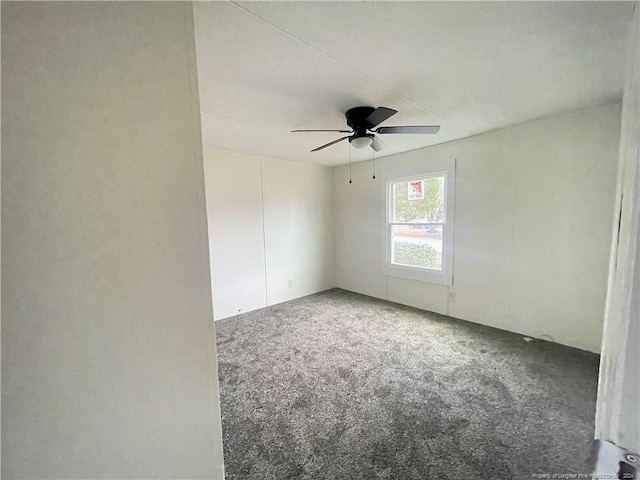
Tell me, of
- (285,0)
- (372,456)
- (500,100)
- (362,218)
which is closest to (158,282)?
(285,0)

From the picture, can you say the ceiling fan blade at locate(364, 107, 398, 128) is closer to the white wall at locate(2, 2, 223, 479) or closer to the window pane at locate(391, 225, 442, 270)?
the white wall at locate(2, 2, 223, 479)

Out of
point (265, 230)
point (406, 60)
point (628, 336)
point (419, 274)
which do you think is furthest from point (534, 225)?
point (265, 230)

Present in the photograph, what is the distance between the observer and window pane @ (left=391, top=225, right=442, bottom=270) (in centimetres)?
370

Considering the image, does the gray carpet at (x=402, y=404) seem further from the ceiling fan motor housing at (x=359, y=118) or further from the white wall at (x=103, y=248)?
the ceiling fan motor housing at (x=359, y=118)

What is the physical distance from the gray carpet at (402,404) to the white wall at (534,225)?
0.32 meters

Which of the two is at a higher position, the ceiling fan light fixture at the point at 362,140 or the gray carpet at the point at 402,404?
the ceiling fan light fixture at the point at 362,140

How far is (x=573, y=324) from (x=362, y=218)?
293 centimetres

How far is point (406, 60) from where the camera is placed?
5.40ft

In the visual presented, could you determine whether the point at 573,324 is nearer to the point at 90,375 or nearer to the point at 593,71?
the point at 593,71

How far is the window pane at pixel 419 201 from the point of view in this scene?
11.9 feet

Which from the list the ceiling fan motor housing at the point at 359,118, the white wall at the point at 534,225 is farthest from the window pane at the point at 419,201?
the ceiling fan motor housing at the point at 359,118

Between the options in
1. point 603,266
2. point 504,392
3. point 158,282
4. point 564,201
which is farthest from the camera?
point 564,201

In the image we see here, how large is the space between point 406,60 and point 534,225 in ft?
7.64

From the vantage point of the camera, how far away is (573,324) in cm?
263
